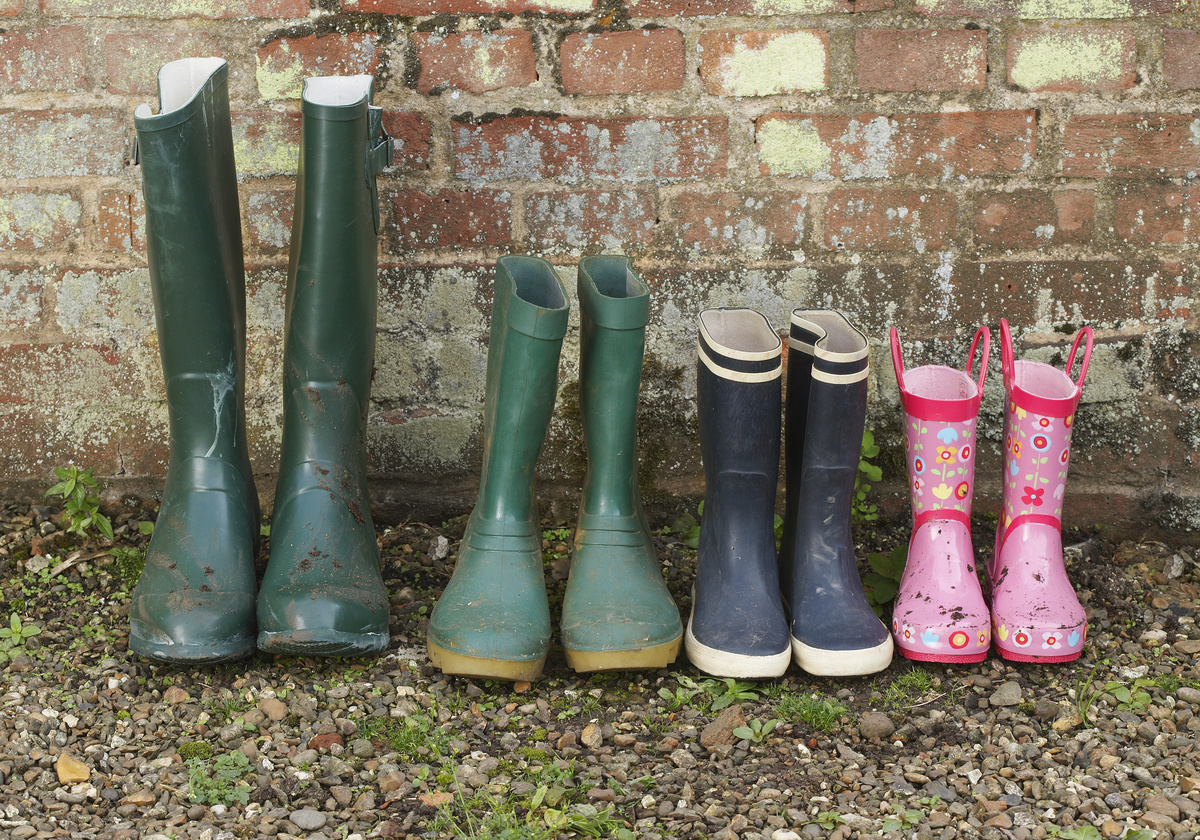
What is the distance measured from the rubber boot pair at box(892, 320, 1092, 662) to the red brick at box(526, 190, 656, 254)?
22.4 inches

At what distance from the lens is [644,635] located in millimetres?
1467

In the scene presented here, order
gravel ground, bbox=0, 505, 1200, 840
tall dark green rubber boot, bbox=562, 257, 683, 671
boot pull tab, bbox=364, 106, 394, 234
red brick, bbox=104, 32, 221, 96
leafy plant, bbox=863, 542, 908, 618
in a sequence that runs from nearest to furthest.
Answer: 1. gravel ground, bbox=0, 505, 1200, 840
2. tall dark green rubber boot, bbox=562, 257, 683, 671
3. boot pull tab, bbox=364, 106, 394, 234
4. leafy plant, bbox=863, 542, 908, 618
5. red brick, bbox=104, 32, 221, 96

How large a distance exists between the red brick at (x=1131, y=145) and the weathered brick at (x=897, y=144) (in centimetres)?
8

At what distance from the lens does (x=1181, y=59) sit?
178 cm

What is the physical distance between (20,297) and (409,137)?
809 mm

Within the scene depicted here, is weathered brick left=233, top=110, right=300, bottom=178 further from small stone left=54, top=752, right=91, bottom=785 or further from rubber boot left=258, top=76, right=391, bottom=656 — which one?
small stone left=54, top=752, right=91, bottom=785

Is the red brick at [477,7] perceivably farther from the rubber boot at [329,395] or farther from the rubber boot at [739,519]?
the rubber boot at [739,519]

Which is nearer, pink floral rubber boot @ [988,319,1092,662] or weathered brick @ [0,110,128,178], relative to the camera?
pink floral rubber boot @ [988,319,1092,662]

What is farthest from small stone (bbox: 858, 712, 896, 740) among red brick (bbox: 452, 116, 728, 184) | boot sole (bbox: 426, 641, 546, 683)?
red brick (bbox: 452, 116, 728, 184)

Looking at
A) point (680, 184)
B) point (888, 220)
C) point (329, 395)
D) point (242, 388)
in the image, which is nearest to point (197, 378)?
point (242, 388)

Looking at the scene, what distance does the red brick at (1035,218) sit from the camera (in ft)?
6.04

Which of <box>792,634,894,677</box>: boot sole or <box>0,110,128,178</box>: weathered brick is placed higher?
<box>0,110,128,178</box>: weathered brick

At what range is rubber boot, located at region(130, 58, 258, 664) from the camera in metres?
1.46

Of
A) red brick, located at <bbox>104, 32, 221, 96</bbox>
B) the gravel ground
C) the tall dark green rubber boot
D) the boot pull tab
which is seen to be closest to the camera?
the gravel ground
